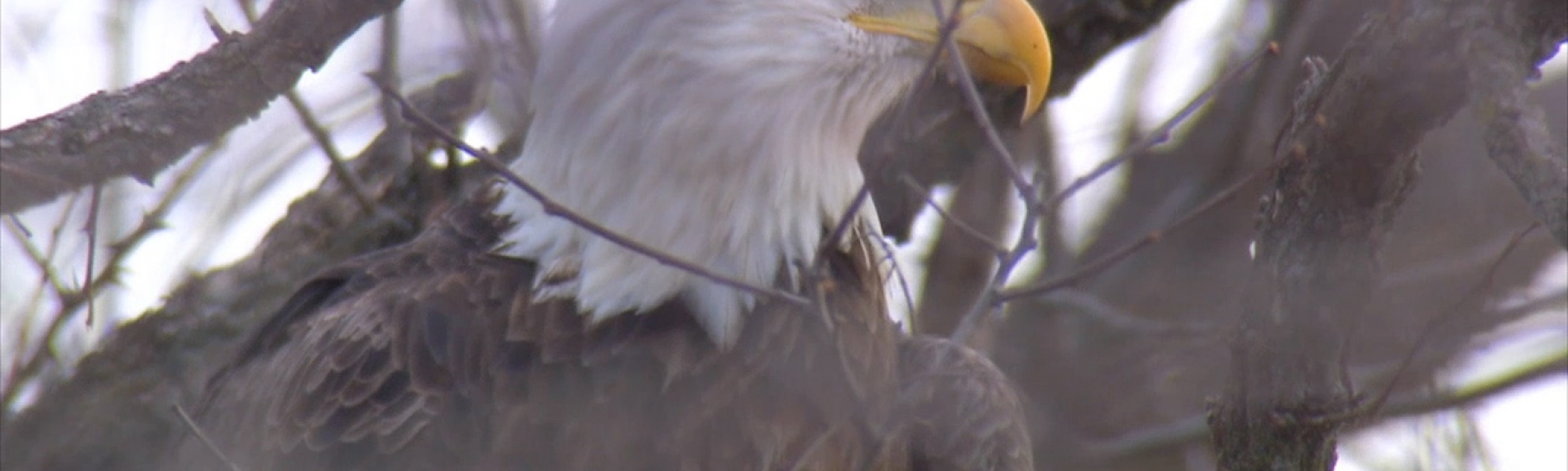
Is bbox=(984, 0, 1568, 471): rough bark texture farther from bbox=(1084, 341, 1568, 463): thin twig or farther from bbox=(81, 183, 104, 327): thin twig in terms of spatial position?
bbox=(81, 183, 104, 327): thin twig

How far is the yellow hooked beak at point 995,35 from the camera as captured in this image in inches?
144

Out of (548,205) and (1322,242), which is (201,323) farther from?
(1322,242)

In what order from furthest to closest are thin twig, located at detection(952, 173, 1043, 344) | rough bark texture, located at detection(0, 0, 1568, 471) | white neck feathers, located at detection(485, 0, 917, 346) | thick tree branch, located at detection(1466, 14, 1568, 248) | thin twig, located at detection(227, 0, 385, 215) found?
1. thin twig, located at detection(227, 0, 385, 215)
2. white neck feathers, located at detection(485, 0, 917, 346)
3. rough bark texture, located at detection(0, 0, 1568, 471)
4. thin twig, located at detection(952, 173, 1043, 344)
5. thick tree branch, located at detection(1466, 14, 1568, 248)

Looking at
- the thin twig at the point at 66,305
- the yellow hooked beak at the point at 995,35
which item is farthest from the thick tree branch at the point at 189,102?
the yellow hooked beak at the point at 995,35

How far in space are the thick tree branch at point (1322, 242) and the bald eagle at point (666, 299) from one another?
0.73m

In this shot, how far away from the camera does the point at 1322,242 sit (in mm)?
2965

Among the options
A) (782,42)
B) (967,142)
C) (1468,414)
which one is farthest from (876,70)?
(1468,414)

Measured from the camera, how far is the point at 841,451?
140 inches

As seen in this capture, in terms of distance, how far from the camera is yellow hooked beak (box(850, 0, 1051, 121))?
12.0 ft

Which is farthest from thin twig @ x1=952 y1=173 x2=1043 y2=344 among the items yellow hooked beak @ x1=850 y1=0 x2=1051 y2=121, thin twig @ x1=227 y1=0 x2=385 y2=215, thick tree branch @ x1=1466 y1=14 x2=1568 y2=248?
thin twig @ x1=227 y1=0 x2=385 y2=215

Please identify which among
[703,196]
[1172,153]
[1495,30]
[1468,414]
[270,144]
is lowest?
[1468,414]

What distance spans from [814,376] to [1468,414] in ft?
5.79

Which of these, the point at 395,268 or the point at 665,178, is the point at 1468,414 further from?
the point at 395,268

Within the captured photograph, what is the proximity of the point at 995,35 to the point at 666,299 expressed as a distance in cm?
76
